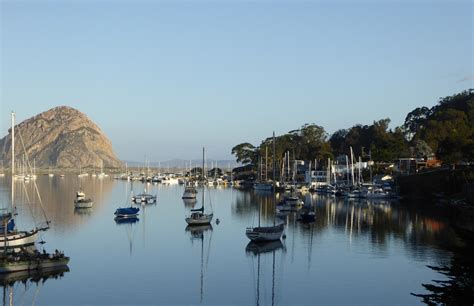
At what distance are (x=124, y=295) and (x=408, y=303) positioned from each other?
1521 centimetres

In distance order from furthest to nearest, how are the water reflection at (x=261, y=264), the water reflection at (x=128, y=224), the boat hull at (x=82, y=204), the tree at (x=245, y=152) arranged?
the tree at (x=245, y=152)
the boat hull at (x=82, y=204)
the water reflection at (x=128, y=224)
the water reflection at (x=261, y=264)

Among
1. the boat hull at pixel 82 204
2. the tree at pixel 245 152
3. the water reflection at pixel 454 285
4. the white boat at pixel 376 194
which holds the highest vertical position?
the tree at pixel 245 152

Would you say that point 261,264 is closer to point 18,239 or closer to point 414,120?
point 18,239

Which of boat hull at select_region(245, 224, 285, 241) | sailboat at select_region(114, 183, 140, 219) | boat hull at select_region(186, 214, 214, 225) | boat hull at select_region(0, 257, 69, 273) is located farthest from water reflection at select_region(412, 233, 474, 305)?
sailboat at select_region(114, 183, 140, 219)

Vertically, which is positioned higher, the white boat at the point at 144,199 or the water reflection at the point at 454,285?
the white boat at the point at 144,199

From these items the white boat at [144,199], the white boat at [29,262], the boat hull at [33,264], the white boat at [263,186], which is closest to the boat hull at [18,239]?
the white boat at [29,262]

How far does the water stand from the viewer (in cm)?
3416

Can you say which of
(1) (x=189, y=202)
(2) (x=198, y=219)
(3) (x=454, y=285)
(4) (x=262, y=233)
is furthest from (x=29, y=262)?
(1) (x=189, y=202)

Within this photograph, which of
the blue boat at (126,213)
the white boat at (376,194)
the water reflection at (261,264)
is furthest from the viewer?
the white boat at (376,194)

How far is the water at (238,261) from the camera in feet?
112

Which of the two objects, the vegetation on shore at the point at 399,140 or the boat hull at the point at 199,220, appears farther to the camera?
the vegetation on shore at the point at 399,140

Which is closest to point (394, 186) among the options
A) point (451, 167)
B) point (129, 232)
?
point (451, 167)

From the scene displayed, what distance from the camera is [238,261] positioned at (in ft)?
145

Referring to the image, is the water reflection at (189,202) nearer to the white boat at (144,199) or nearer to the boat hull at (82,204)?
the white boat at (144,199)
